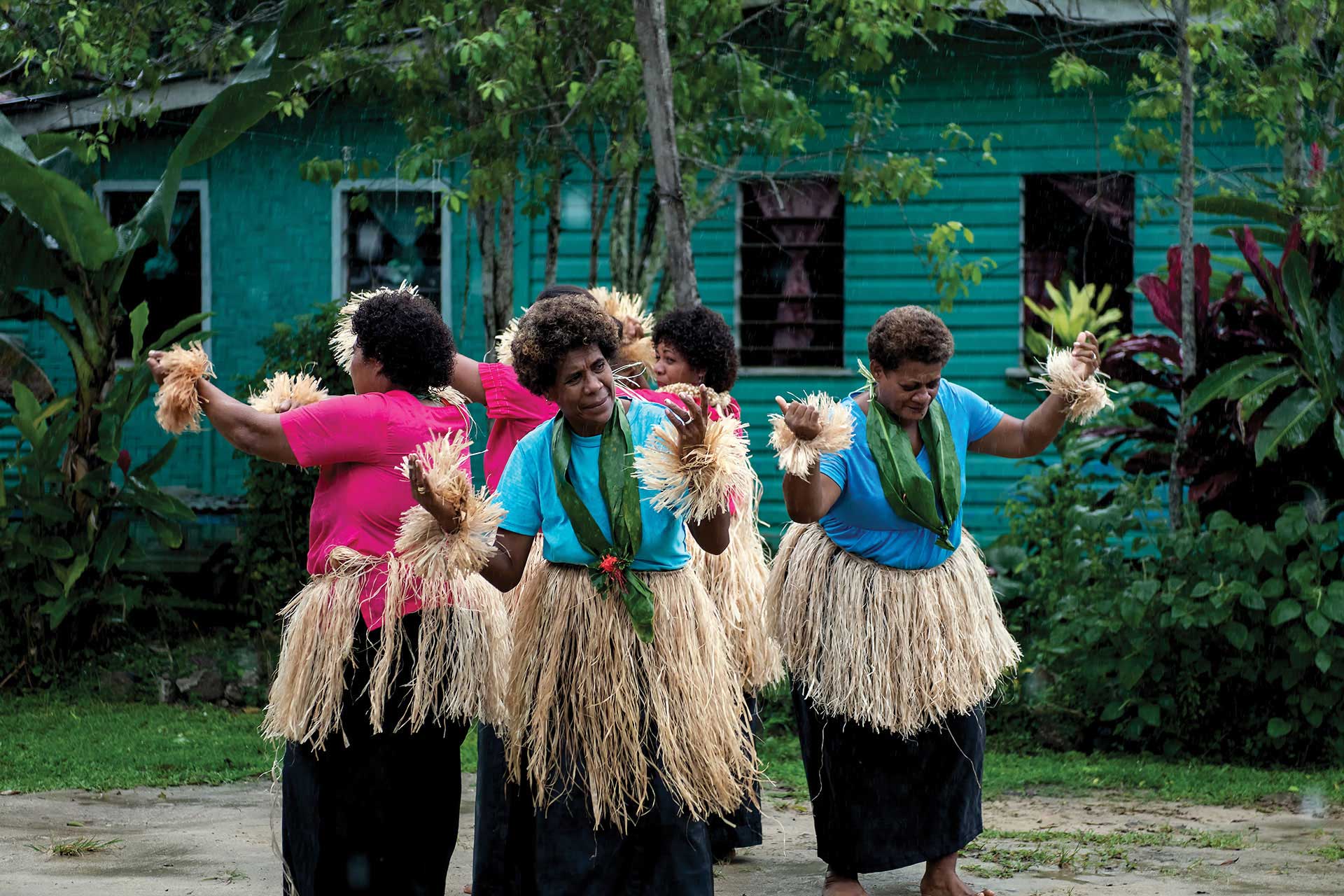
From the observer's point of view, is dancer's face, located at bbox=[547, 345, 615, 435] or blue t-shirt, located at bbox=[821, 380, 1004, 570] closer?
dancer's face, located at bbox=[547, 345, 615, 435]

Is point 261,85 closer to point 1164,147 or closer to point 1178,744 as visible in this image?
point 1164,147

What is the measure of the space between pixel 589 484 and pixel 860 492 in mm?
970

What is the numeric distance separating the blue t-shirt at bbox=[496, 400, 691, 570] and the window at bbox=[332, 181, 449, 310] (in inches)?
283

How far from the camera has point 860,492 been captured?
414 cm

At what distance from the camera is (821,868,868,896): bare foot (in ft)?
13.6

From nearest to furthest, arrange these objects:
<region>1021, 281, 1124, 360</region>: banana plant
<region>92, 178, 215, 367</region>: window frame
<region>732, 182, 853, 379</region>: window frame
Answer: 1. <region>1021, 281, 1124, 360</region>: banana plant
2. <region>732, 182, 853, 379</region>: window frame
3. <region>92, 178, 215, 367</region>: window frame

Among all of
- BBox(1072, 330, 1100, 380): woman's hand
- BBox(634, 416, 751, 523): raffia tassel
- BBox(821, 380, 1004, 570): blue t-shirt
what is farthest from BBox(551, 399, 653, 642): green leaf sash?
BBox(1072, 330, 1100, 380): woman's hand

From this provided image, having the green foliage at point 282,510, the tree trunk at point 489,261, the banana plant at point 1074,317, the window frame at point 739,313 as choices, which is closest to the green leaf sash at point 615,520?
the tree trunk at point 489,261

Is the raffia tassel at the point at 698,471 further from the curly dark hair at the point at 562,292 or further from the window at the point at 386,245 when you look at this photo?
the window at the point at 386,245

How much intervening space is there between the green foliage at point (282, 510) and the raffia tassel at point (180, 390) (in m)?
4.87

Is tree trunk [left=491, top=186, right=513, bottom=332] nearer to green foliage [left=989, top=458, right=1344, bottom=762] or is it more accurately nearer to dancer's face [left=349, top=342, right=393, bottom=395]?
green foliage [left=989, top=458, right=1344, bottom=762]

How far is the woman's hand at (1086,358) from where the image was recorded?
4211 millimetres

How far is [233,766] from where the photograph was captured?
20.4 ft

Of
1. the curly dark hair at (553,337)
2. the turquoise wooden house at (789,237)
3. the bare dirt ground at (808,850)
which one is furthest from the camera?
the turquoise wooden house at (789,237)
